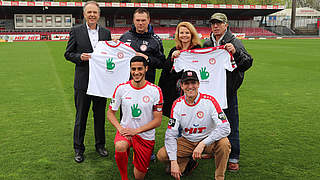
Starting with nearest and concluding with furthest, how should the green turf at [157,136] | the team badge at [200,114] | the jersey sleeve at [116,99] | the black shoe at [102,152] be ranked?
1. the team badge at [200,114]
2. the jersey sleeve at [116,99]
3. the green turf at [157,136]
4. the black shoe at [102,152]

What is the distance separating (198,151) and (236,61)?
126 centimetres

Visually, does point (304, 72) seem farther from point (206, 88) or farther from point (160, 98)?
point (160, 98)

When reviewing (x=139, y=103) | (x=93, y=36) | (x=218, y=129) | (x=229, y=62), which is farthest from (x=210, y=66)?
(x=93, y=36)

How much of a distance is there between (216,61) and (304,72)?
8.97 m

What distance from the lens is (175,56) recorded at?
3906 millimetres

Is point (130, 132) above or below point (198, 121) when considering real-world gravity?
below

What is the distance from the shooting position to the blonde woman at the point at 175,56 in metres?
3.84

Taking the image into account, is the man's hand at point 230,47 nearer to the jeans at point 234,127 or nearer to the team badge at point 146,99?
the jeans at point 234,127

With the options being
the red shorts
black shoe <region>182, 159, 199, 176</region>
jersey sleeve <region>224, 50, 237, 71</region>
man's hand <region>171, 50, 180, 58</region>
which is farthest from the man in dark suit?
jersey sleeve <region>224, 50, 237, 71</region>

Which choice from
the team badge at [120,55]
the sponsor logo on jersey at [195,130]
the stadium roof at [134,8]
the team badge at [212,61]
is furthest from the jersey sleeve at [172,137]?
the stadium roof at [134,8]

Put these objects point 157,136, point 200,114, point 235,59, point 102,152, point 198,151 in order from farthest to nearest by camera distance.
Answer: point 157,136, point 102,152, point 235,59, point 200,114, point 198,151

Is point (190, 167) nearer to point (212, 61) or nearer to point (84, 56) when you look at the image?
point (212, 61)

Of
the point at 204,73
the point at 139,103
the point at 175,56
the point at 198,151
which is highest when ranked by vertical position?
the point at 175,56

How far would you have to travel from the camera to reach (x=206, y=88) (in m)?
4.06
